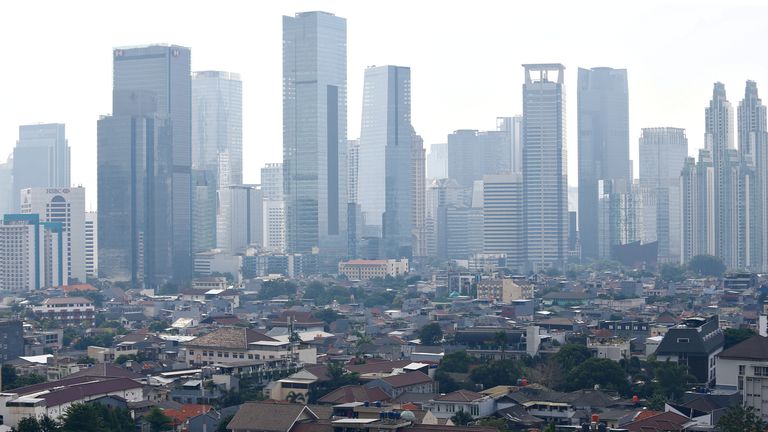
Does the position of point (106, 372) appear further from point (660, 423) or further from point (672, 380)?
point (660, 423)

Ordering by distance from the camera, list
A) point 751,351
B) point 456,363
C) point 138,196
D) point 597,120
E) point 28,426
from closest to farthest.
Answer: point 28,426 < point 751,351 < point 456,363 < point 138,196 < point 597,120

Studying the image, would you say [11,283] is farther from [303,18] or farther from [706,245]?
[706,245]

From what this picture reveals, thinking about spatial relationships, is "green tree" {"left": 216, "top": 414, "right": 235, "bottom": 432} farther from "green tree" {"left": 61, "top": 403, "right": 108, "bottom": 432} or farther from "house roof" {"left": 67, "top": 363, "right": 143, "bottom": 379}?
"house roof" {"left": 67, "top": 363, "right": 143, "bottom": 379}

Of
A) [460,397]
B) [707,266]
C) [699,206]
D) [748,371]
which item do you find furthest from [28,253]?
[748,371]

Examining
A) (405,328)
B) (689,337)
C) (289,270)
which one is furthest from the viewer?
(289,270)

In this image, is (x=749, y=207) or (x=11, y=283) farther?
(x=749, y=207)

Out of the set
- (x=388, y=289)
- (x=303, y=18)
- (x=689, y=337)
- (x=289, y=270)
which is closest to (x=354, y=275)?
(x=289, y=270)
